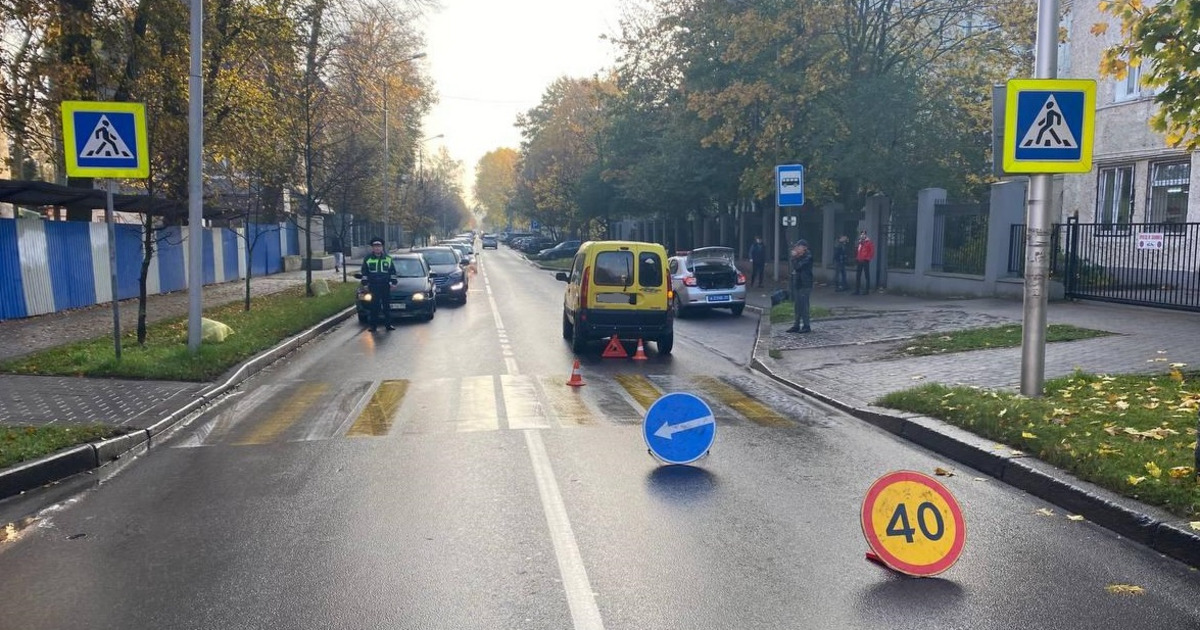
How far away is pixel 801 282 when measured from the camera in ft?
54.2

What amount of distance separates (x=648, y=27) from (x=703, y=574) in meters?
32.4

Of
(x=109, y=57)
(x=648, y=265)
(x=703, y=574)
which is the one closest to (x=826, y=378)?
(x=648, y=265)

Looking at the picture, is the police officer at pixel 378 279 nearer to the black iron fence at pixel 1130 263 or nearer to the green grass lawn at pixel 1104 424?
the green grass lawn at pixel 1104 424

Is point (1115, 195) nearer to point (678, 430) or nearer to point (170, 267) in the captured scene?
point (678, 430)

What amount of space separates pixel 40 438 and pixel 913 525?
7249 mm

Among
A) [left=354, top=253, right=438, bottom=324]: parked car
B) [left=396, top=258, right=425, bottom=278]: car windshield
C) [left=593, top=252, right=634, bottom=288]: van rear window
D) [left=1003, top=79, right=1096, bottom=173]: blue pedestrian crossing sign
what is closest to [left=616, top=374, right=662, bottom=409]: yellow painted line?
[left=593, top=252, right=634, bottom=288]: van rear window

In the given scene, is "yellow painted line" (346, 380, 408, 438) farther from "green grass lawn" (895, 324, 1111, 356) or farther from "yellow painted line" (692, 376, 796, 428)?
"green grass lawn" (895, 324, 1111, 356)

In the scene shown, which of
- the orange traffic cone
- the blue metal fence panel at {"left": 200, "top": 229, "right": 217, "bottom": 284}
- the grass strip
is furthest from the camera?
the blue metal fence panel at {"left": 200, "top": 229, "right": 217, "bottom": 284}

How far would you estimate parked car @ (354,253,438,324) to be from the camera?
20.1 meters

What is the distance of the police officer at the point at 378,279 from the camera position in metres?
18.9

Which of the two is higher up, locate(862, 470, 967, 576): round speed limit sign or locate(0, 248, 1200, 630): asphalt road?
locate(862, 470, 967, 576): round speed limit sign

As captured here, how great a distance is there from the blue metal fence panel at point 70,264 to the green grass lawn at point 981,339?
56.5ft

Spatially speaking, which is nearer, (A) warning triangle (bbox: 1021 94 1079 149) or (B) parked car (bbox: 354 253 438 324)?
(A) warning triangle (bbox: 1021 94 1079 149)

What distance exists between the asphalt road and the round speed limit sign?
0.12 meters
